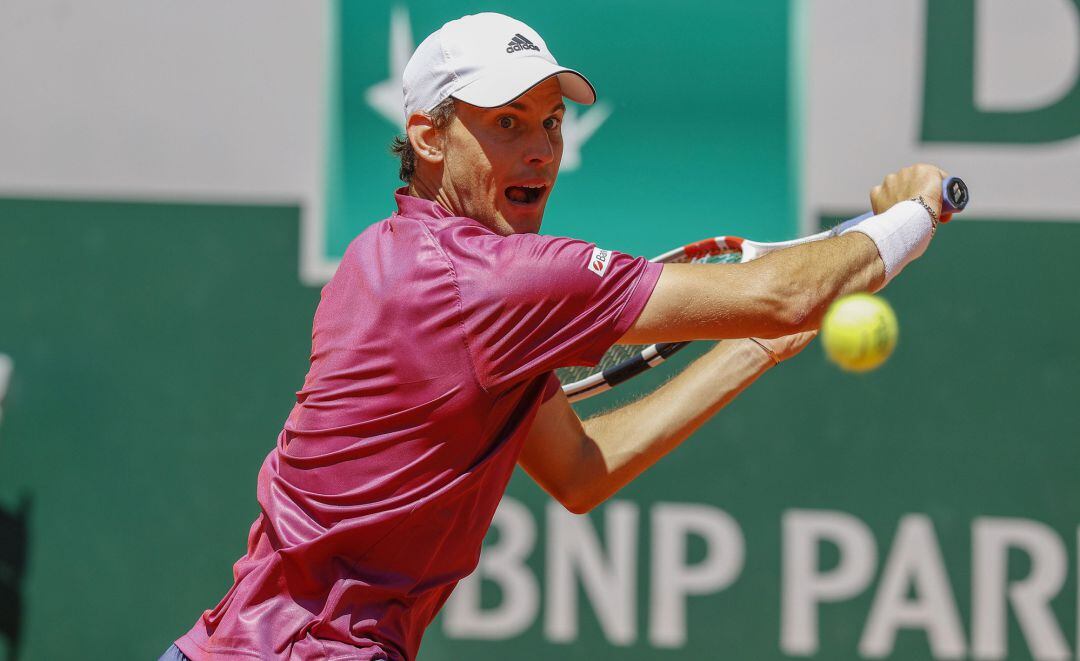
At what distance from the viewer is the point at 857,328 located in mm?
2299

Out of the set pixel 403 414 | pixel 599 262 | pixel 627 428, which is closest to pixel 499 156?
pixel 599 262

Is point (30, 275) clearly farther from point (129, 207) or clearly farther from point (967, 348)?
point (967, 348)

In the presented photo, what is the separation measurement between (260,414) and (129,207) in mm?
895

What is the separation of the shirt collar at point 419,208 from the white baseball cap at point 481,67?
0.61 feet

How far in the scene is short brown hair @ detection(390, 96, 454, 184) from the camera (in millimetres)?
2512

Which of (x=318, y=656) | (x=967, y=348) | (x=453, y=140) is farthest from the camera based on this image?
(x=967, y=348)

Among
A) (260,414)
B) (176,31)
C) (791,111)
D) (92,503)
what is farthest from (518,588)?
(176,31)

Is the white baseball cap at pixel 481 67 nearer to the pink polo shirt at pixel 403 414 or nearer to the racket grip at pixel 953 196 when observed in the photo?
the pink polo shirt at pixel 403 414

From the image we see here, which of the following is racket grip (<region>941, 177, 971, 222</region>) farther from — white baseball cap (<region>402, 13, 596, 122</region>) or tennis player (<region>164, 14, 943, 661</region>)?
white baseball cap (<region>402, 13, 596, 122</region>)

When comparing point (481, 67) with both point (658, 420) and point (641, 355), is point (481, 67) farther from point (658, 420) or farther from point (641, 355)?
point (641, 355)

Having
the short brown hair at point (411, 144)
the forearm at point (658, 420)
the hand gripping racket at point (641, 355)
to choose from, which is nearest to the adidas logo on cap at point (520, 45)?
the short brown hair at point (411, 144)

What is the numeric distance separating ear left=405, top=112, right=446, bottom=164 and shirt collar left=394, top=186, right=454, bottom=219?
0.33 ft

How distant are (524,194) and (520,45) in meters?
0.27

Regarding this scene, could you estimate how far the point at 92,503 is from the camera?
16.4ft
